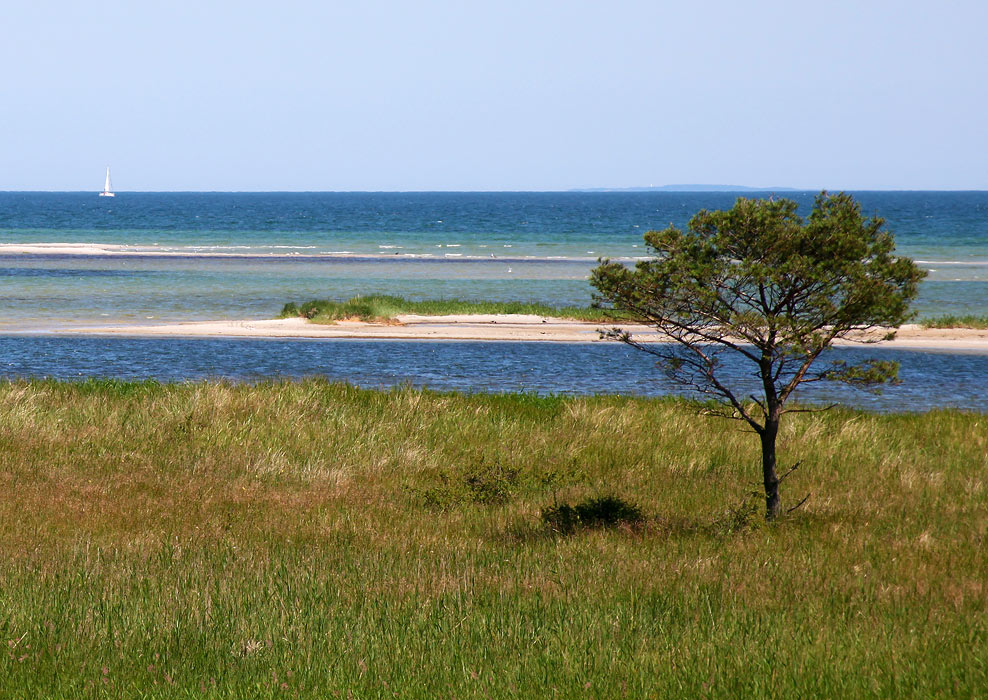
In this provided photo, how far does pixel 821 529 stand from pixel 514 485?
380cm

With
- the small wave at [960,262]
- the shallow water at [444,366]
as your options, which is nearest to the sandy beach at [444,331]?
the shallow water at [444,366]

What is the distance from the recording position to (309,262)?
7712 centimetres

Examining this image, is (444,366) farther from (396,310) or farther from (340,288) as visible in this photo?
(340,288)

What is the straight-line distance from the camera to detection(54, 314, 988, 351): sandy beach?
123 ft

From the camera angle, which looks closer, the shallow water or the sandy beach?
the shallow water

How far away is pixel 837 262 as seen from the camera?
9.62m

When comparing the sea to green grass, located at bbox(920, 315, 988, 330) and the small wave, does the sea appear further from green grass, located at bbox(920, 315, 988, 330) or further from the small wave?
green grass, located at bbox(920, 315, 988, 330)

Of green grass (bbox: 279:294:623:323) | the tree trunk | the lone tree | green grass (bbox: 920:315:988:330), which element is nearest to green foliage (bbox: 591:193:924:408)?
the lone tree

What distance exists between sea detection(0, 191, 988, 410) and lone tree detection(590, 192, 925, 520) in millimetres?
13263

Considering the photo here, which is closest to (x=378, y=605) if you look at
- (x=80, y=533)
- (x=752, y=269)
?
(x=80, y=533)

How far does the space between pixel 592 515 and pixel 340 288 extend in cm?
4762

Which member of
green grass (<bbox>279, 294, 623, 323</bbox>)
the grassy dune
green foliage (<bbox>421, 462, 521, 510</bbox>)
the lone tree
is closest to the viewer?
the lone tree

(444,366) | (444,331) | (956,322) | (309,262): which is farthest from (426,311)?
(309,262)

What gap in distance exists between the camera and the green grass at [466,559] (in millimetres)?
6164
